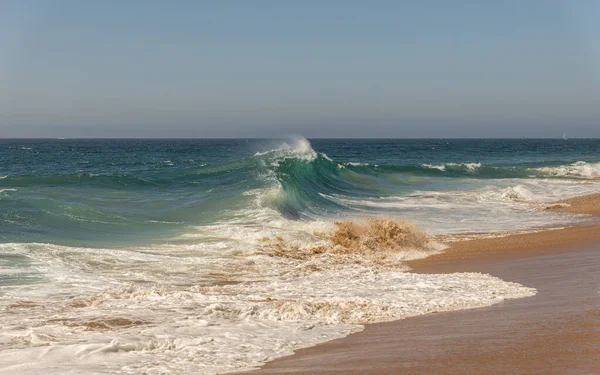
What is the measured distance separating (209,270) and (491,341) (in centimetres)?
577

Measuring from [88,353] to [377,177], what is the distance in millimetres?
31720

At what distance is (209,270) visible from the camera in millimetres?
11242

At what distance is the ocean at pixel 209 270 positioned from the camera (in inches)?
258

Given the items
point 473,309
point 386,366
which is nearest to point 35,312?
point 386,366

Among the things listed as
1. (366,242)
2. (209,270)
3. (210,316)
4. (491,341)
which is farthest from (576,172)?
(491,341)

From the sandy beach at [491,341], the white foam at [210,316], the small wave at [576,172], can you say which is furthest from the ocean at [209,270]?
the small wave at [576,172]

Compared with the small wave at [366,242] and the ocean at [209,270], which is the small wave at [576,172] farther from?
the small wave at [366,242]

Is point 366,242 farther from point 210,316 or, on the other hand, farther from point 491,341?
point 491,341

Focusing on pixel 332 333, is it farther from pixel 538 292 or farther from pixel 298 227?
pixel 298 227

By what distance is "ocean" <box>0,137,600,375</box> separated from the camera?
654cm

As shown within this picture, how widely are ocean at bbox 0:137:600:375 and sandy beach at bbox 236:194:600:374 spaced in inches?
15.1

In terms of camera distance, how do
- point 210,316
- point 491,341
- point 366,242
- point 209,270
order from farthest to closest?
point 366,242
point 209,270
point 210,316
point 491,341

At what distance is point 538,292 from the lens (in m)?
8.81

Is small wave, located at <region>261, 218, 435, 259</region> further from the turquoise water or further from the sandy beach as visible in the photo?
the sandy beach
